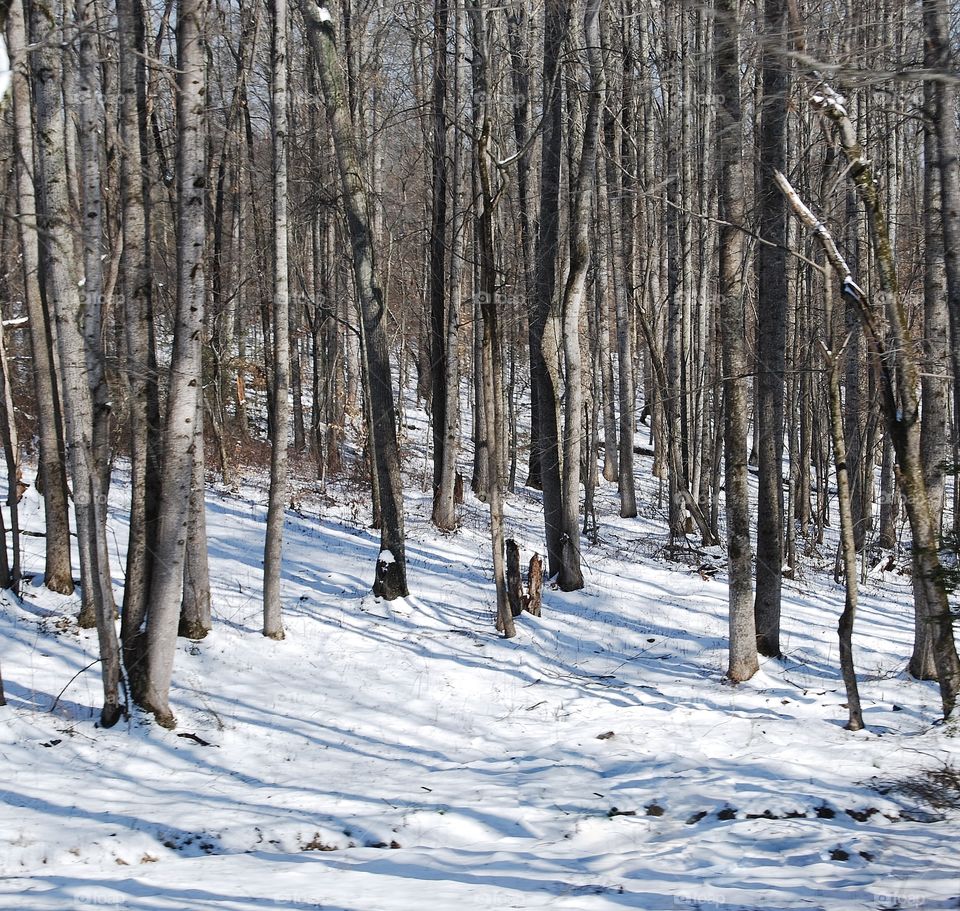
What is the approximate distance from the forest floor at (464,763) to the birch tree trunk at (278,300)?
1124 mm

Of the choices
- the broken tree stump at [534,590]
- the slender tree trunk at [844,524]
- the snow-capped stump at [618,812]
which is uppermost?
the slender tree trunk at [844,524]

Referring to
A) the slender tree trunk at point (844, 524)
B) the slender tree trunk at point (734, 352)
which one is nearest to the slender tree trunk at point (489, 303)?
the slender tree trunk at point (734, 352)

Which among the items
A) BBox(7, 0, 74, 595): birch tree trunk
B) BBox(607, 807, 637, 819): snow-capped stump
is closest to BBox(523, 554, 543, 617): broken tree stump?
BBox(607, 807, 637, 819): snow-capped stump

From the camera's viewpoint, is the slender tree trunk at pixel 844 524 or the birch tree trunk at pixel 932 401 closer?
the slender tree trunk at pixel 844 524

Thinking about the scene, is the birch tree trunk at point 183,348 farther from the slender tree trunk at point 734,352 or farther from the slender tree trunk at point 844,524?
the slender tree trunk at point 844,524

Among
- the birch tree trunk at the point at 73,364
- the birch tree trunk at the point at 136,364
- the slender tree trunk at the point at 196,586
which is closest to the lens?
the birch tree trunk at the point at 73,364

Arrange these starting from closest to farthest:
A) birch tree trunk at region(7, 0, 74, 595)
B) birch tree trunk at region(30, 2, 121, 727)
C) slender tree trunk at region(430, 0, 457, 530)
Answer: birch tree trunk at region(30, 2, 121, 727), birch tree trunk at region(7, 0, 74, 595), slender tree trunk at region(430, 0, 457, 530)

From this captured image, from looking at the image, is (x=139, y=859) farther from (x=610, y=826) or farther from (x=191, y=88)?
(x=191, y=88)

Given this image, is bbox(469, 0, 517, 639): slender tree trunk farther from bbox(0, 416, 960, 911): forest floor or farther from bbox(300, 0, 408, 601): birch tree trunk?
bbox(300, 0, 408, 601): birch tree trunk

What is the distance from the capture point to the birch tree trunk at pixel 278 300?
34.2 feet

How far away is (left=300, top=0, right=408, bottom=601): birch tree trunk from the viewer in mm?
11320

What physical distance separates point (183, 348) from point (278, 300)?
2.63 m

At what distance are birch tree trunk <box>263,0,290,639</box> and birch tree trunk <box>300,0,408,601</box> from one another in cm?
86

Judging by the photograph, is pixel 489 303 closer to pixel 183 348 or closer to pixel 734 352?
pixel 734 352
